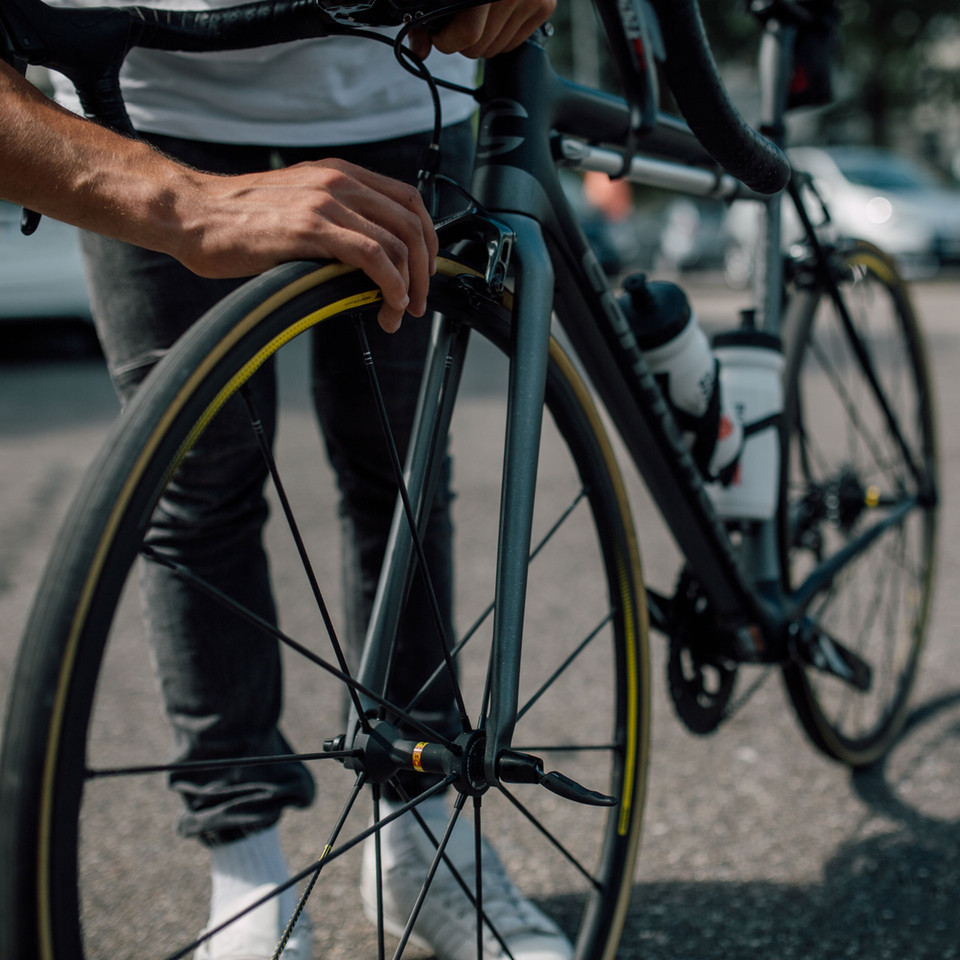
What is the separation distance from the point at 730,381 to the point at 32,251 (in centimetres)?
586

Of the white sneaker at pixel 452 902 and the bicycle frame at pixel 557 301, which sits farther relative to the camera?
the white sneaker at pixel 452 902

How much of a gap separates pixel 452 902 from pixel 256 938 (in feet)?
0.88

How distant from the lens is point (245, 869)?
1.29 m

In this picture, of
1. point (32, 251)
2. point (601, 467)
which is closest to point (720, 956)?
point (601, 467)

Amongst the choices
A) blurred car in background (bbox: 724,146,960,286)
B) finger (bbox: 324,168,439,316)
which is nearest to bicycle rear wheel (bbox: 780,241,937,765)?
finger (bbox: 324,168,439,316)

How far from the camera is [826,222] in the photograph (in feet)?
5.96

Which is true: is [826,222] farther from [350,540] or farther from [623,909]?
[623,909]

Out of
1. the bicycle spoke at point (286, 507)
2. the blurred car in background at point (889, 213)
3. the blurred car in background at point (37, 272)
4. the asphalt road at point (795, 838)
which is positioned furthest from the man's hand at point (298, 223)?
the blurred car in background at point (889, 213)

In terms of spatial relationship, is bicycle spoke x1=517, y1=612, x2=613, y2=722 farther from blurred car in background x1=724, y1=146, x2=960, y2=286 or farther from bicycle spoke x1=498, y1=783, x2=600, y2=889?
blurred car in background x1=724, y1=146, x2=960, y2=286

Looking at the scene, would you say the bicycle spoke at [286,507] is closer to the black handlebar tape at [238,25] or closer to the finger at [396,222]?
the finger at [396,222]

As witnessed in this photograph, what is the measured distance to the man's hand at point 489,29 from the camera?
38.7 inches

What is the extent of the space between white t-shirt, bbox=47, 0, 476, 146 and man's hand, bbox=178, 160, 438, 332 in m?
0.40

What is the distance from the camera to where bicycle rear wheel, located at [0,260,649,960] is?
0.68 metres

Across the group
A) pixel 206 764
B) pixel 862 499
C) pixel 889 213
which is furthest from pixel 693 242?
pixel 206 764
